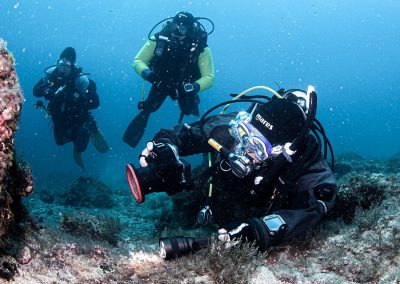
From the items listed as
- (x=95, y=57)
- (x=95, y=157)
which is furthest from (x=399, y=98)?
(x=95, y=157)

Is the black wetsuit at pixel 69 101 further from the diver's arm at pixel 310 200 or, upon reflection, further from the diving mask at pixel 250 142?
the diver's arm at pixel 310 200

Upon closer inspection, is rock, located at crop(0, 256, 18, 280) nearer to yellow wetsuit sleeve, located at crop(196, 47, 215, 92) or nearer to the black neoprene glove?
A: the black neoprene glove

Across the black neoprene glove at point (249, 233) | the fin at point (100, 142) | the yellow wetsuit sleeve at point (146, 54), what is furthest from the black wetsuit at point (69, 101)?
the black neoprene glove at point (249, 233)

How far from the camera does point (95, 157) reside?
36688 mm

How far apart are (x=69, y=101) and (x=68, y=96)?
0.57ft

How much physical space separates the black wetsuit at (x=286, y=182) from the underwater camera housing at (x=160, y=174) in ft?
1.58

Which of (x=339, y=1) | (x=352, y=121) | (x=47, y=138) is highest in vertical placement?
(x=339, y=1)

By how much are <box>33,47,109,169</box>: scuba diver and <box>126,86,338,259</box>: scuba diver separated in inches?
277

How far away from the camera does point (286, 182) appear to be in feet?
13.0

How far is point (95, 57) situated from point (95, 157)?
9337 cm

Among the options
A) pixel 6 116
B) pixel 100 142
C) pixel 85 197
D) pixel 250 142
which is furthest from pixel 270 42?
pixel 6 116

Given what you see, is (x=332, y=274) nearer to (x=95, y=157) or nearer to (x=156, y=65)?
(x=156, y=65)

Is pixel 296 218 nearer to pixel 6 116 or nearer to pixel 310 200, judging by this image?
pixel 310 200

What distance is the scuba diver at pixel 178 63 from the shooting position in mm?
Answer: 9453
